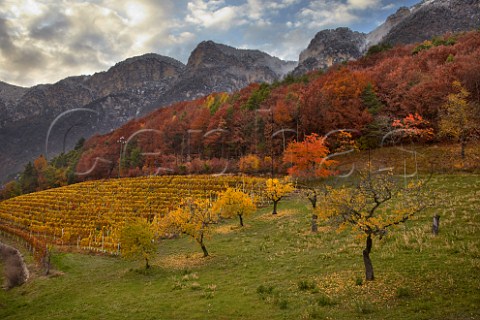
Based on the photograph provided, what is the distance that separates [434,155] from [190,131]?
207 feet

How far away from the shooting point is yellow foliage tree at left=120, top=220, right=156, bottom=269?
28.0m

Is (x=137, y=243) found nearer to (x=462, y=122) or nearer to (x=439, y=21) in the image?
(x=462, y=122)

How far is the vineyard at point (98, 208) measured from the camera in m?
47.4

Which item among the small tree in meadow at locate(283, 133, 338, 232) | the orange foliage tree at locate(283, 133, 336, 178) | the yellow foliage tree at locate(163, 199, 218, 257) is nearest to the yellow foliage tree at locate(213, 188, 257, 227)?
the yellow foliage tree at locate(163, 199, 218, 257)

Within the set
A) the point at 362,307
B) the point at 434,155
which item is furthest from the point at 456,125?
the point at 362,307

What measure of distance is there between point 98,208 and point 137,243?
34671 mm

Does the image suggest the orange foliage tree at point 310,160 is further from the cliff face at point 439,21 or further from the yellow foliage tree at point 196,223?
the cliff face at point 439,21

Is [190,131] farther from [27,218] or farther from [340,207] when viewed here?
[340,207]

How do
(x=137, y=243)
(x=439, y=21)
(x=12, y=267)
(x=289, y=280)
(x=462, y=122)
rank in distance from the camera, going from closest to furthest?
(x=289, y=280), (x=137, y=243), (x=12, y=267), (x=462, y=122), (x=439, y=21)

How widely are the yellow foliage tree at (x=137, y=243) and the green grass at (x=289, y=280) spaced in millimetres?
1330

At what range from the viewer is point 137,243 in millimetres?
28359

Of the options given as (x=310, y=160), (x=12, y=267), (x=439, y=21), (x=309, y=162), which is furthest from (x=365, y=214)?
(x=439, y=21)

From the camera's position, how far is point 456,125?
1919 inches

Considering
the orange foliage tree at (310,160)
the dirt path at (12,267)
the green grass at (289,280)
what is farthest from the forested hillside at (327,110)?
the dirt path at (12,267)
